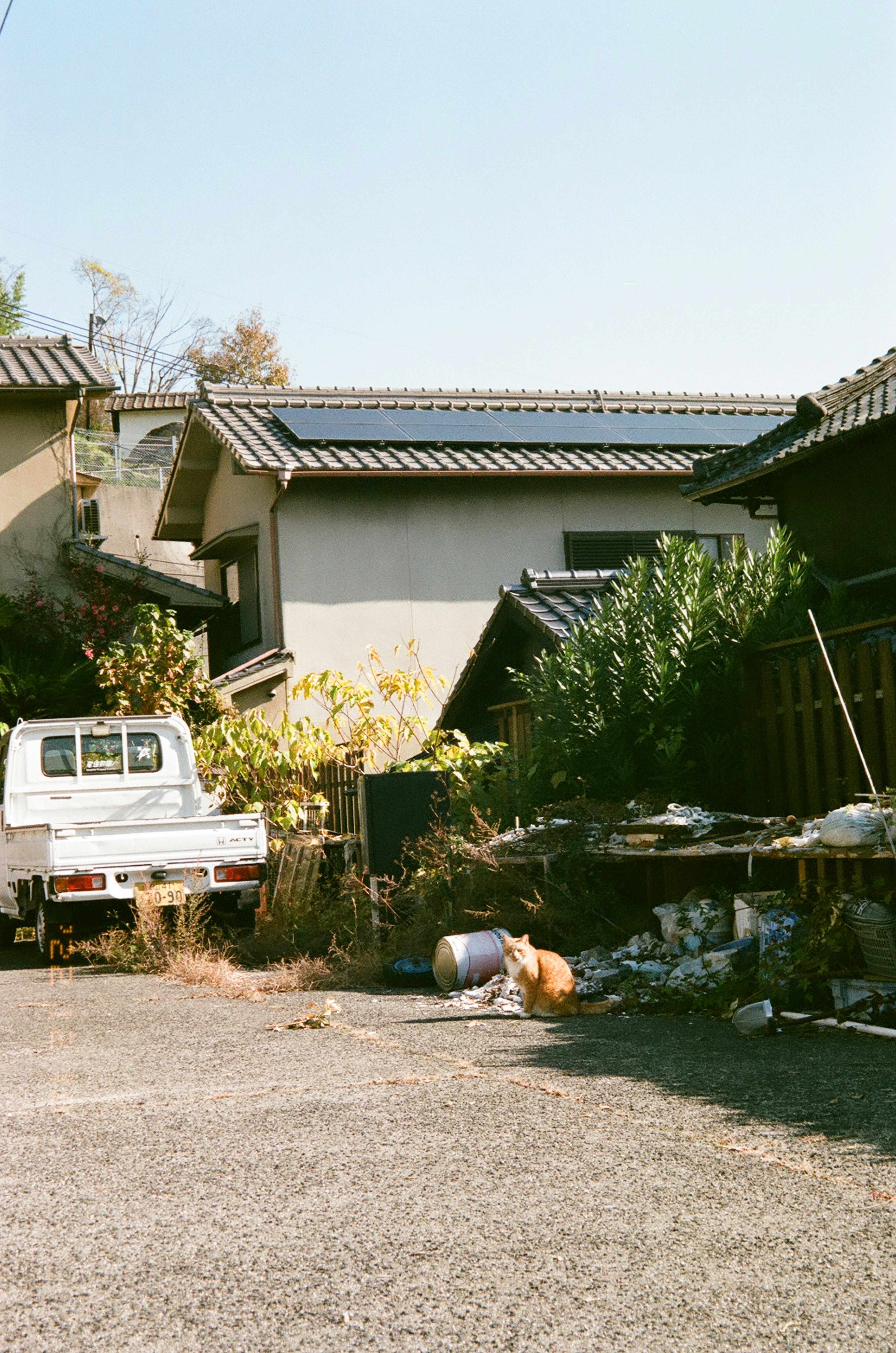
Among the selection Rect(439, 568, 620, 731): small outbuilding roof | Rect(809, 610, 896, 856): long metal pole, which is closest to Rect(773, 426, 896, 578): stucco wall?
Rect(439, 568, 620, 731): small outbuilding roof

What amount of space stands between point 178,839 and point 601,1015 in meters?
4.88

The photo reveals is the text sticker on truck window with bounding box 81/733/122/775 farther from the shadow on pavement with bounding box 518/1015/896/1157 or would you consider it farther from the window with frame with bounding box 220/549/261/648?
the shadow on pavement with bounding box 518/1015/896/1157

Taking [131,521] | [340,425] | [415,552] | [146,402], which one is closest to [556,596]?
[415,552]

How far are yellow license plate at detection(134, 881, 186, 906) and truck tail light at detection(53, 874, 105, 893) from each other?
0.29m

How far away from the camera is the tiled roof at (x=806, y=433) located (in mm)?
12438

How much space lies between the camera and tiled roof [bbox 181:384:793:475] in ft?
57.6

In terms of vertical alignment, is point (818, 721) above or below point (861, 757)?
above

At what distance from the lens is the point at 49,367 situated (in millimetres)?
19688

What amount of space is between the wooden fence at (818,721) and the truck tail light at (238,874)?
4.41 m

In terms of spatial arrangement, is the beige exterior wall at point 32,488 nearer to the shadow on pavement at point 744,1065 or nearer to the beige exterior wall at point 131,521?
the shadow on pavement at point 744,1065

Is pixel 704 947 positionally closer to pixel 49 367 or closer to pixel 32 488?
pixel 32 488

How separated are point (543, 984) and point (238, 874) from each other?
4498mm

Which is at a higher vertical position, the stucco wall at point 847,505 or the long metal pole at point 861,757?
the stucco wall at point 847,505

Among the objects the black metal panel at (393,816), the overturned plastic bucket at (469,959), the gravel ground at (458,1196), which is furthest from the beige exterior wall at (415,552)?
the gravel ground at (458,1196)
